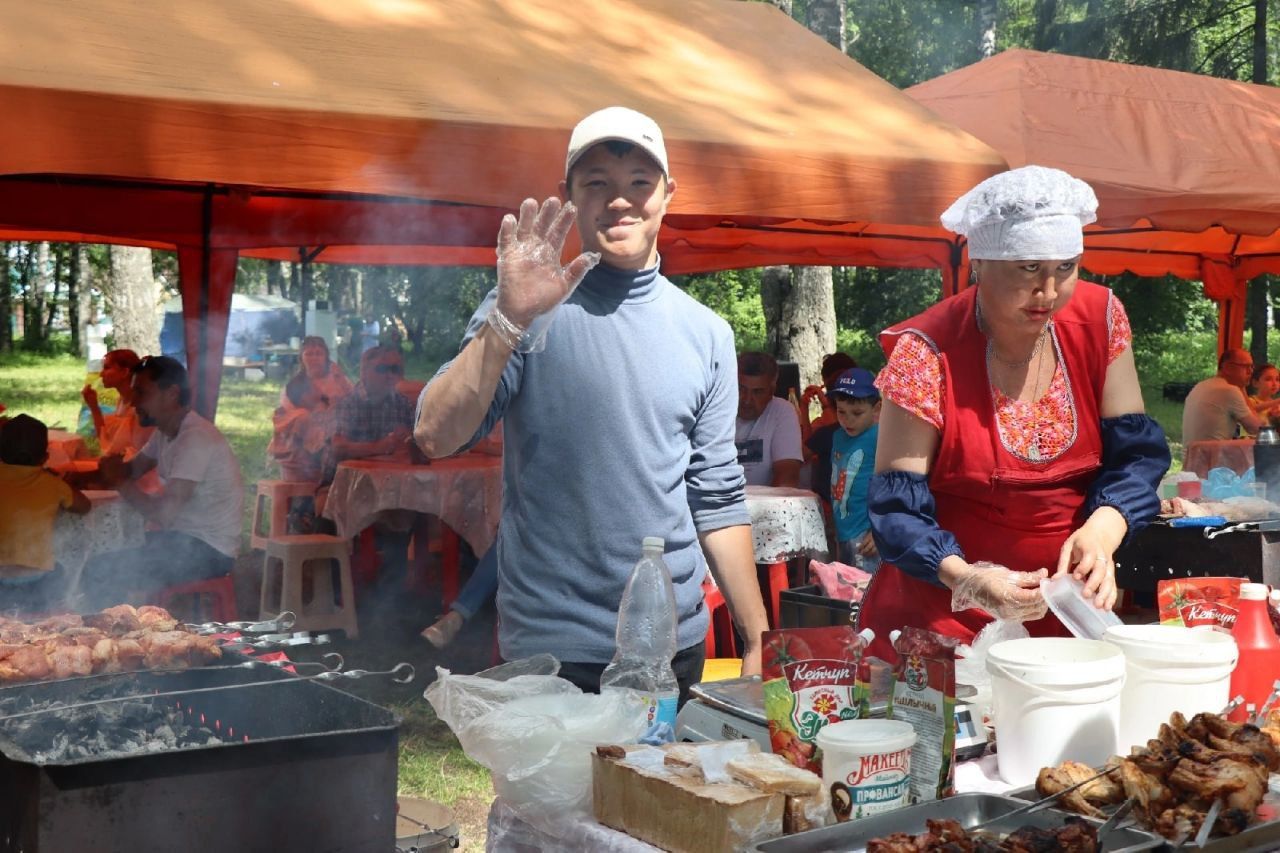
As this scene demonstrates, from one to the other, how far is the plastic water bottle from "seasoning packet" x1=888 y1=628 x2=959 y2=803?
482mm

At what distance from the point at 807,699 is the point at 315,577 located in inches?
231

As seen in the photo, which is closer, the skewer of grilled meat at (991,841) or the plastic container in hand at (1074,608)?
the skewer of grilled meat at (991,841)

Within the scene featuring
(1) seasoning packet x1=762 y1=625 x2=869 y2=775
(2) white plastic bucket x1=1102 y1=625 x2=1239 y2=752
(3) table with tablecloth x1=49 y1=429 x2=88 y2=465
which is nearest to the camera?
(1) seasoning packet x1=762 y1=625 x2=869 y2=775

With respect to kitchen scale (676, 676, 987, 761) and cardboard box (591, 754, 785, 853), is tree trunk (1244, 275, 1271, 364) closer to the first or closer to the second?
kitchen scale (676, 676, 987, 761)

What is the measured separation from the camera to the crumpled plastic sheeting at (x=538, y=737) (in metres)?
1.90

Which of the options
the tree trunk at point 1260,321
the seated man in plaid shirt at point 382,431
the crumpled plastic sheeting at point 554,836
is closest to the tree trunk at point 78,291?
the seated man in plaid shirt at point 382,431

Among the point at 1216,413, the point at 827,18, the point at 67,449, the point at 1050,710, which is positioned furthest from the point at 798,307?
the point at 1050,710

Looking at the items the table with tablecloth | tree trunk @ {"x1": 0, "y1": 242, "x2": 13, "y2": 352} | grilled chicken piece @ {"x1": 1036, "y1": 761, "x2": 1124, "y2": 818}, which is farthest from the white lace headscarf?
tree trunk @ {"x1": 0, "y1": 242, "x2": 13, "y2": 352}

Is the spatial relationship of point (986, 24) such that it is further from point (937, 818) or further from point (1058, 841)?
point (1058, 841)

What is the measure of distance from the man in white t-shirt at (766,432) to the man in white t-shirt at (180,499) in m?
2.83

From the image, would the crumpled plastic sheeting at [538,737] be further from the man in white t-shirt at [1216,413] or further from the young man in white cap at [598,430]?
the man in white t-shirt at [1216,413]

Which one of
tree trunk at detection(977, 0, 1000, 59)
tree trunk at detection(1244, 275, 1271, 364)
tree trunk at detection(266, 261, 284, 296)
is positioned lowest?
tree trunk at detection(1244, 275, 1271, 364)

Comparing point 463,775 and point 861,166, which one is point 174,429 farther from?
point 861,166

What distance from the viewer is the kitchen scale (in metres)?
2.03
